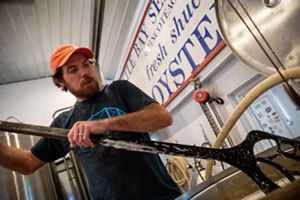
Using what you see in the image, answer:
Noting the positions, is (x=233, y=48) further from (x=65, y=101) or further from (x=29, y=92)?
(x=29, y=92)

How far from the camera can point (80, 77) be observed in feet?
4.18

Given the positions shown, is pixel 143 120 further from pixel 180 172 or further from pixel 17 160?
pixel 180 172

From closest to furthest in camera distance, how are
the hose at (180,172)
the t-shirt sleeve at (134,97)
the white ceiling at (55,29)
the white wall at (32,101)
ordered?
1. the t-shirt sleeve at (134,97)
2. the hose at (180,172)
3. the white ceiling at (55,29)
4. the white wall at (32,101)

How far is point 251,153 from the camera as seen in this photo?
2.05ft

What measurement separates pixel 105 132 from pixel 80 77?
496mm

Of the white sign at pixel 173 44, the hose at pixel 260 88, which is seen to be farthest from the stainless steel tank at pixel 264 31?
the white sign at pixel 173 44

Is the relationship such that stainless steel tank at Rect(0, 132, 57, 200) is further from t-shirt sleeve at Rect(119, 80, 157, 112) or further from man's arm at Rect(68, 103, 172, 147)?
man's arm at Rect(68, 103, 172, 147)

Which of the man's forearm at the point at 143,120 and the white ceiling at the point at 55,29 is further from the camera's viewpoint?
the white ceiling at the point at 55,29

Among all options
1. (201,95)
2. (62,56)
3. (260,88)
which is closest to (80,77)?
(62,56)

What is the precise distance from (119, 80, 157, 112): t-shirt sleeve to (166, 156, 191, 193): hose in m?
1.02

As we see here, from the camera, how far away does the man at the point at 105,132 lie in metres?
0.95

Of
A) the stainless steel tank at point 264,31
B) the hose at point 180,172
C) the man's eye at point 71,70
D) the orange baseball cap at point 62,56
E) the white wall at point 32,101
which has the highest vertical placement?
the white wall at point 32,101

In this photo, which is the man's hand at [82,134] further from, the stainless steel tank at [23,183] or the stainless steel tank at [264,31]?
the stainless steel tank at [23,183]

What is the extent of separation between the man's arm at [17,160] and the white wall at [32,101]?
72.8 inches
